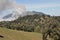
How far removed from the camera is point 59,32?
202ft

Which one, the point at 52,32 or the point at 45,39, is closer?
the point at 45,39

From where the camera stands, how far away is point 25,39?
2443 inches

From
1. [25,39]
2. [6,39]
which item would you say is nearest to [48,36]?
[25,39]

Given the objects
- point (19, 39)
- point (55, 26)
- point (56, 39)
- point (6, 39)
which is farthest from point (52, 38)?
point (6, 39)

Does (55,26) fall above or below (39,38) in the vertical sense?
above

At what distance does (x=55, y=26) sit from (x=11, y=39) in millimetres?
17262

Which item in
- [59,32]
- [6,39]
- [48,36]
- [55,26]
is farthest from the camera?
[55,26]

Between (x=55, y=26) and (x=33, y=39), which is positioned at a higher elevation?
(x=55, y=26)

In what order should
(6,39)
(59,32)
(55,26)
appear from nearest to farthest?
1. (6,39)
2. (59,32)
3. (55,26)

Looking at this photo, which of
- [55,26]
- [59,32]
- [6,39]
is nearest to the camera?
[6,39]

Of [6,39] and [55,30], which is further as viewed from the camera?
[55,30]

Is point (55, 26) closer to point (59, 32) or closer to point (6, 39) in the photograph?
point (59, 32)

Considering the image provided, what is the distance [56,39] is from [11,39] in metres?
14.5

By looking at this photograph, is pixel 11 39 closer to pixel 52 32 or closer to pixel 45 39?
pixel 45 39
